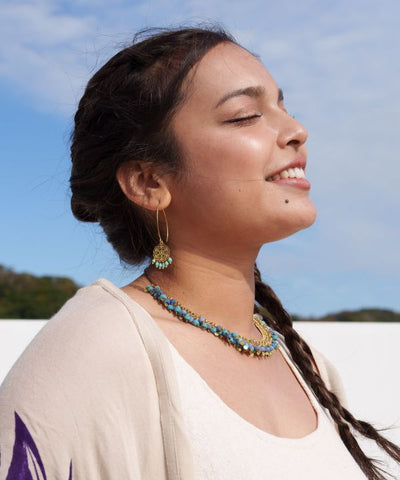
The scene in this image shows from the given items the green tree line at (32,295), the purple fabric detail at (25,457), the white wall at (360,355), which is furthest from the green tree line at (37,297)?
the purple fabric detail at (25,457)

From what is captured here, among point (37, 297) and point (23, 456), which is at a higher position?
point (37, 297)

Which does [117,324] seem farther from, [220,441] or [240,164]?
[240,164]

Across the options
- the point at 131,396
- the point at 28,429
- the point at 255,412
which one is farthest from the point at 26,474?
the point at 255,412

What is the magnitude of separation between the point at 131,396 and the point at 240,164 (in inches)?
23.5

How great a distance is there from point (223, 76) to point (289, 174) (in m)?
0.30

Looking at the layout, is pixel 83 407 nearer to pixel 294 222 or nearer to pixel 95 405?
pixel 95 405

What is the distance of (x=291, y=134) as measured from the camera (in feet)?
5.63

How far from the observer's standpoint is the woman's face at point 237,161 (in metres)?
1.65

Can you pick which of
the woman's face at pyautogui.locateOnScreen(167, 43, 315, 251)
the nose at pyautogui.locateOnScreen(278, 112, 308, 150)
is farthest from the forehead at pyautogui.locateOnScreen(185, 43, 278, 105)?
the nose at pyautogui.locateOnScreen(278, 112, 308, 150)

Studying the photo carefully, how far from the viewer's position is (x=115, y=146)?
1812mm

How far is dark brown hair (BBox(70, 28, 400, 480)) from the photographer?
5.75 ft

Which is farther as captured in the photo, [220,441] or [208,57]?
[208,57]

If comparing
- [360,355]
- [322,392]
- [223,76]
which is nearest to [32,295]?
[360,355]

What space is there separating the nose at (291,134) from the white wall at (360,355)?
1.91m
